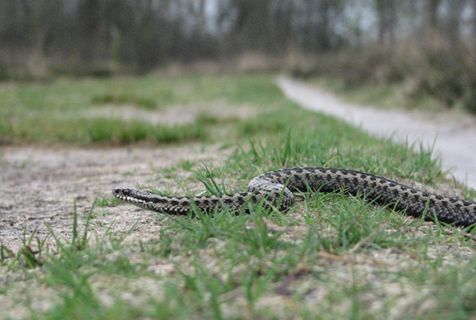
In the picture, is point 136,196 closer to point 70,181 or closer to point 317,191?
point 317,191

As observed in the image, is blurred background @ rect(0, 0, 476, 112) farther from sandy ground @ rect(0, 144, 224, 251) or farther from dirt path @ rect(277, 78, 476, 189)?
sandy ground @ rect(0, 144, 224, 251)

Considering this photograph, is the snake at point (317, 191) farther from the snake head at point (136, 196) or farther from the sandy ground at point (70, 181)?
the sandy ground at point (70, 181)

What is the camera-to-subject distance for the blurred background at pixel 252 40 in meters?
16.7

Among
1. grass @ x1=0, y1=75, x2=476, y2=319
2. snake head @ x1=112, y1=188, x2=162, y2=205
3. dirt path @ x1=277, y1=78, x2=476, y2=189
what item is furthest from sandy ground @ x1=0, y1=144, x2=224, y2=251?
dirt path @ x1=277, y1=78, x2=476, y2=189

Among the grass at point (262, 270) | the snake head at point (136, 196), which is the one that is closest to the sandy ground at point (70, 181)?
the snake head at point (136, 196)

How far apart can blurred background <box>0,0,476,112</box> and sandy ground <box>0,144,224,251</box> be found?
4443 millimetres

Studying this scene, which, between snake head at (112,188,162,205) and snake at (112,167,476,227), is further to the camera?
snake head at (112,188,162,205)

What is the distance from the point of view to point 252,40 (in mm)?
59781

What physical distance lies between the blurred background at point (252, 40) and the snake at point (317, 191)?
8892mm

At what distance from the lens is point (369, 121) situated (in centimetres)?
1231

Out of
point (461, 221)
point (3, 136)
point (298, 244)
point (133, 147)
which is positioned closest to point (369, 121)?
point (133, 147)

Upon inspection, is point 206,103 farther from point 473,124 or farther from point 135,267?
point 135,267

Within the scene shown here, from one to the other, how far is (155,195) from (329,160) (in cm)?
198

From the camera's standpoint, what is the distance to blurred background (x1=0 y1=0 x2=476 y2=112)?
16.7m
